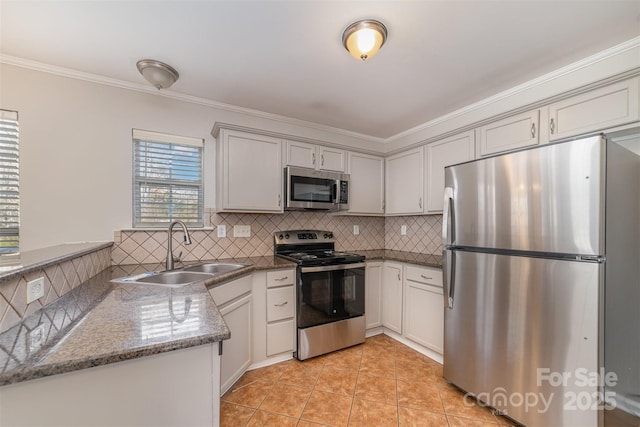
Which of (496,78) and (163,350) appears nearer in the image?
(163,350)

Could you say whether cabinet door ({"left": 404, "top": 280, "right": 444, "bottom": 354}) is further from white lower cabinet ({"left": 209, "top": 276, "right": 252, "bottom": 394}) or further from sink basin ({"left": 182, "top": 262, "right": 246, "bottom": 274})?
sink basin ({"left": 182, "top": 262, "right": 246, "bottom": 274})

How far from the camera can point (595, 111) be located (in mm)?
1671

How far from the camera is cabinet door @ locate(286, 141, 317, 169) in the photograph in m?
2.63

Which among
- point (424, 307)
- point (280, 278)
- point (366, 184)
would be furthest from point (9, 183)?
point (424, 307)

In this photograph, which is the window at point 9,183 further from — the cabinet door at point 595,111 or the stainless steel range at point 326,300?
the cabinet door at point 595,111

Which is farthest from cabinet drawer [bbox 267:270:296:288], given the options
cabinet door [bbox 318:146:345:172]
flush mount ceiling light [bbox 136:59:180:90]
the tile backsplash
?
flush mount ceiling light [bbox 136:59:180:90]

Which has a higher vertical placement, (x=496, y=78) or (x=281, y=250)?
(x=496, y=78)

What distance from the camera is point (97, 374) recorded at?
0.76 meters

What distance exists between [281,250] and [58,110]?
2.15m

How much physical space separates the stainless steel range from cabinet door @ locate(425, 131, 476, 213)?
97 centimetres

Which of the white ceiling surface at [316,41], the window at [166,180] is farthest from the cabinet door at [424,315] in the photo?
the window at [166,180]

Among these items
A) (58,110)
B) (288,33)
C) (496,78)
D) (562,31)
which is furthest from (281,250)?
(562,31)

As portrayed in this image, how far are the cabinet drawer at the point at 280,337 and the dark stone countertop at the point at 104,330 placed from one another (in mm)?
1113

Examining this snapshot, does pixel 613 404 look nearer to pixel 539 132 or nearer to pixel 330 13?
pixel 539 132
